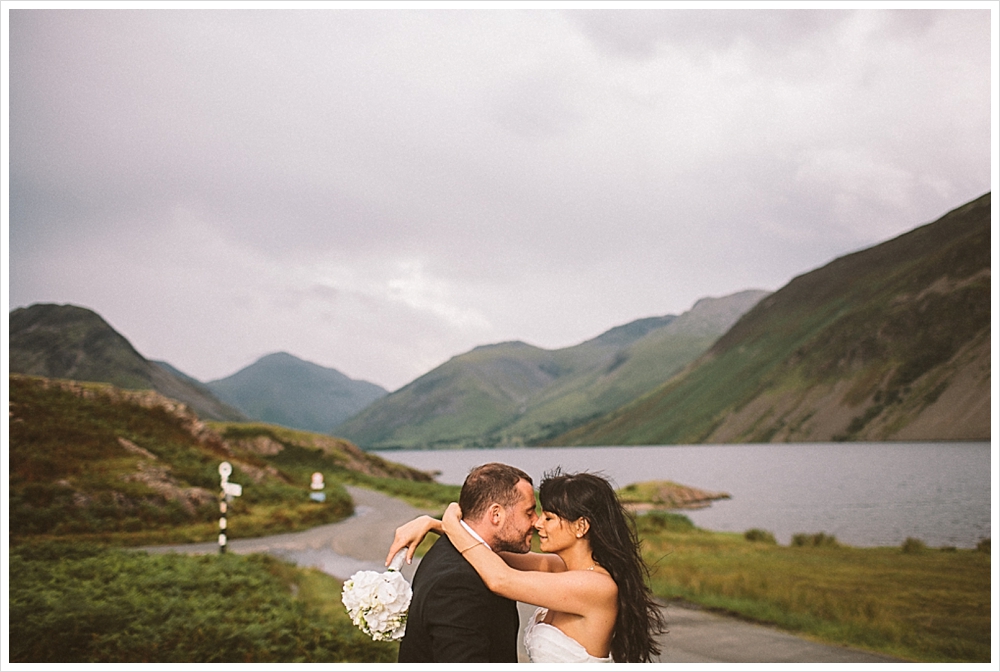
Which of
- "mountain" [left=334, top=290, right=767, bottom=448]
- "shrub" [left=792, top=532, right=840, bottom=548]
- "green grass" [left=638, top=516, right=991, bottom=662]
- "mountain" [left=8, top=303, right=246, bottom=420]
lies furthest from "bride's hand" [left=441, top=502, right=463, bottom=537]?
"mountain" [left=334, top=290, right=767, bottom=448]

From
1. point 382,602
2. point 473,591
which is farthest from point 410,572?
point 473,591

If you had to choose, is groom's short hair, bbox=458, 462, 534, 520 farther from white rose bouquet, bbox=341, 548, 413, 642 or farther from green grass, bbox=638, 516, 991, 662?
green grass, bbox=638, 516, 991, 662

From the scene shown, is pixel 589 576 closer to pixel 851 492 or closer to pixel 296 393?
pixel 851 492

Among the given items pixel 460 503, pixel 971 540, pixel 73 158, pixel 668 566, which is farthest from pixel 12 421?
pixel 971 540

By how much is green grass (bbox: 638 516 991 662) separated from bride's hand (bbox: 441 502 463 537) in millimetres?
3895

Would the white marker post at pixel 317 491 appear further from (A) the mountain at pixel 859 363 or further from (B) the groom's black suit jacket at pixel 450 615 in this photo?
(A) the mountain at pixel 859 363

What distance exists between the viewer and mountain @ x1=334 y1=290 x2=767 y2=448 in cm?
9400

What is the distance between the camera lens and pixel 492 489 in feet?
9.50

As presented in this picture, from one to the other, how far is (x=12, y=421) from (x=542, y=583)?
45.2 ft

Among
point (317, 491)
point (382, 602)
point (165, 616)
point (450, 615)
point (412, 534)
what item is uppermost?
point (412, 534)

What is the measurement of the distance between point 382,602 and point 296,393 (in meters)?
54.2

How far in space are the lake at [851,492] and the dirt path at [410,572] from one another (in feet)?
14.4

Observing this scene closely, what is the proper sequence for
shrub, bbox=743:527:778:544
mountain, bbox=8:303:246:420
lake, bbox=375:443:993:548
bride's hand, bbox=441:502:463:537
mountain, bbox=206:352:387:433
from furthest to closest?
mountain, bbox=206:352:387:433
lake, bbox=375:443:993:548
shrub, bbox=743:527:778:544
mountain, bbox=8:303:246:420
bride's hand, bbox=441:502:463:537

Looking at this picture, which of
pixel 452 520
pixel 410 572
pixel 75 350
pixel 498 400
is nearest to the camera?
pixel 452 520
